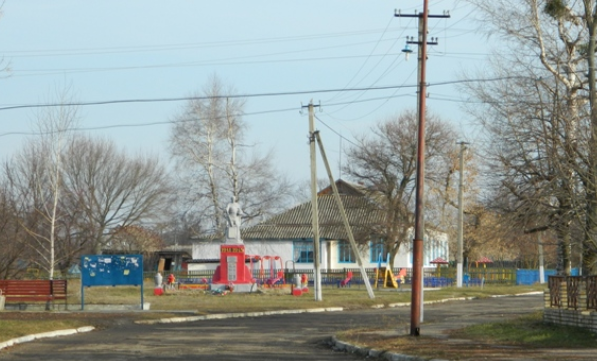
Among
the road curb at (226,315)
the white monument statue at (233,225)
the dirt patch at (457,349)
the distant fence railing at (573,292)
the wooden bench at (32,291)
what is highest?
the white monument statue at (233,225)

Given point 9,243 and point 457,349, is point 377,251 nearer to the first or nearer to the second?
point 9,243

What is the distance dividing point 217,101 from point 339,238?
15.7 metres

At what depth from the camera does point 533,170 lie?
3164 centimetres

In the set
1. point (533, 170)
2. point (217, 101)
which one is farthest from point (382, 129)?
point (533, 170)

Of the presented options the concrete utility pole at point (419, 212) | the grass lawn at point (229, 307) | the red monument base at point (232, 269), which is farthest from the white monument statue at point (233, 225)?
the concrete utility pole at point (419, 212)

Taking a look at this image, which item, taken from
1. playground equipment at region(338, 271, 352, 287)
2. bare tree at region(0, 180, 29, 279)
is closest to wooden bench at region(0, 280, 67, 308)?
bare tree at region(0, 180, 29, 279)

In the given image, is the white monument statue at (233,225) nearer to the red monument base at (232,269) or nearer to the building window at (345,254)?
the red monument base at (232,269)

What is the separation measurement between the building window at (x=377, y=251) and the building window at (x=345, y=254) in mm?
1619

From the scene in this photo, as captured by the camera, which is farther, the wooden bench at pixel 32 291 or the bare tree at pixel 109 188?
the bare tree at pixel 109 188

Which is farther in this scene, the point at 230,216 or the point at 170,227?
the point at 170,227

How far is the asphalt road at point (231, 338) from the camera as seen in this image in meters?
19.3

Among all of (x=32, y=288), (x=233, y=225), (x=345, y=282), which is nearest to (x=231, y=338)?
(x=32, y=288)

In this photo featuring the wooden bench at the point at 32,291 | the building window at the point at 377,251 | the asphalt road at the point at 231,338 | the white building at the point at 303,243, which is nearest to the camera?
the asphalt road at the point at 231,338

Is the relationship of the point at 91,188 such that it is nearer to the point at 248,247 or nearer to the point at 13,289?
the point at 248,247
